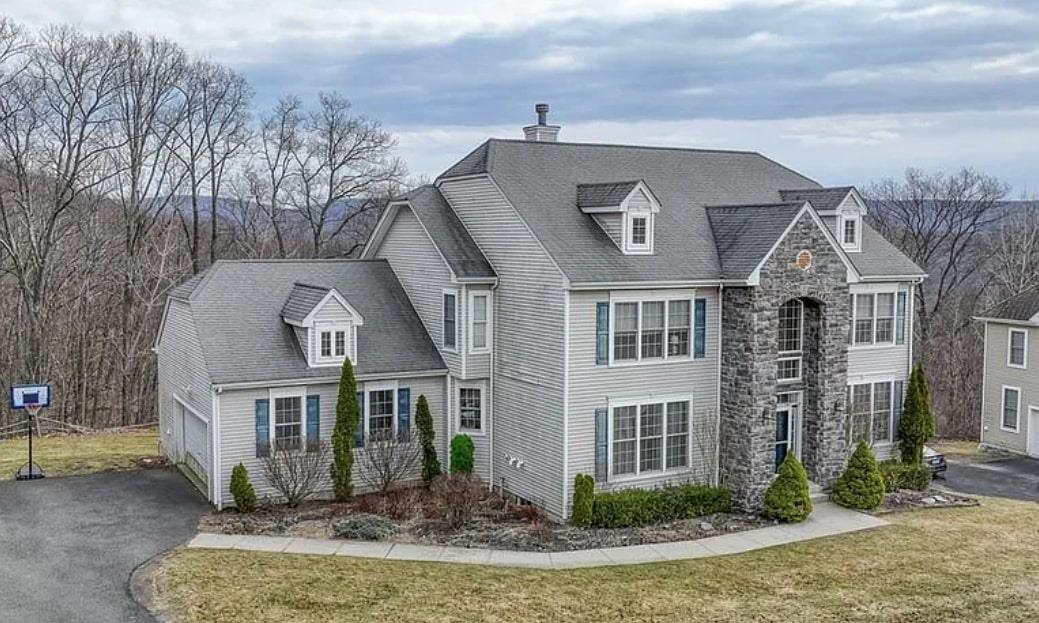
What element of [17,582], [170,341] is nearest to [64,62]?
[170,341]

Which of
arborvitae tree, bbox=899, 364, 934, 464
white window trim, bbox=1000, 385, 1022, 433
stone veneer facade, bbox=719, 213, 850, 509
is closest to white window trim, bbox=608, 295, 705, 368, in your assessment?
stone veneer facade, bbox=719, 213, 850, 509

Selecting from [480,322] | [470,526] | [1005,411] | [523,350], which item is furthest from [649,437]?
[1005,411]

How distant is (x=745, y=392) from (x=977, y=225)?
3594cm

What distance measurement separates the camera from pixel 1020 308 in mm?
32375

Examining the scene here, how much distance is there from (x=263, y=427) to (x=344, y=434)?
1.92 metres

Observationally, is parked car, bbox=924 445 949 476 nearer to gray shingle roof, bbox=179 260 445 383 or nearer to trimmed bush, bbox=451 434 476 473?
trimmed bush, bbox=451 434 476 473

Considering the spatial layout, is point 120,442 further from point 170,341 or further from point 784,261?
point 784,261

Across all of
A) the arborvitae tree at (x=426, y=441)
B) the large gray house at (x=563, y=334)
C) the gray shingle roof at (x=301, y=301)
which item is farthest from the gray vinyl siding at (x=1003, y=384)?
the gray shingle roof at (x=301, y=301)

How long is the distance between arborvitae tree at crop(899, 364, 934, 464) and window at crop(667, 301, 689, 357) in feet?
25.7

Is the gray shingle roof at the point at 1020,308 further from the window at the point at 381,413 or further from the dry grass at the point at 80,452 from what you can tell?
the dry grass at the point at 80,452

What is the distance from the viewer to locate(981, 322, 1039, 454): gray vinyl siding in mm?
31750

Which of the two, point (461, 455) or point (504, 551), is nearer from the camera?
point (504, 551)

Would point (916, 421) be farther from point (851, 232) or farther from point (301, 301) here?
point (301, 301)

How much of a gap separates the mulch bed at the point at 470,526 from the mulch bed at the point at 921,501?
4187 mm
